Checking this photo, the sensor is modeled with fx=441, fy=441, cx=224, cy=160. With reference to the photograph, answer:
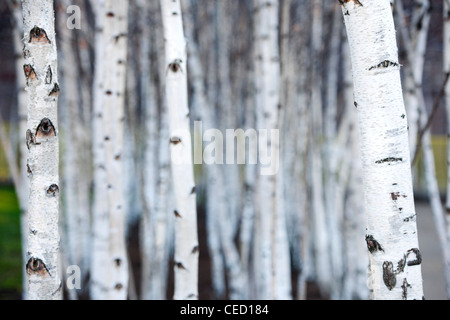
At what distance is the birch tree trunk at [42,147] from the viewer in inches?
64.6

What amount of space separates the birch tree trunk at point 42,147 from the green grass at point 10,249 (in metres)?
3.64

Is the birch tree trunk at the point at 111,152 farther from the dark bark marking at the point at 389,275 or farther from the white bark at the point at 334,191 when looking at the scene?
the white bark at the point at 334,191

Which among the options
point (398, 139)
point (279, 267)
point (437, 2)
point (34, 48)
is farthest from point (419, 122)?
point (437, 2)

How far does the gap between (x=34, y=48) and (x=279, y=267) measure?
250cm

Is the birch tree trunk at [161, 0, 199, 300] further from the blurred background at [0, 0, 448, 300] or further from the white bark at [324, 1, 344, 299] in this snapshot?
the white bark at [324, 1, 344, 299]

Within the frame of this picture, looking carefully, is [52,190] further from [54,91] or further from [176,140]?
[176,140]

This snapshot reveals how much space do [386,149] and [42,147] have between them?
1.24 metres

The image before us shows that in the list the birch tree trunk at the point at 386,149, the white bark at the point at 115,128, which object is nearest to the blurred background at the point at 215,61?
the white bark at the point at 115,128

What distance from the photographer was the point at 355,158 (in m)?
3.74

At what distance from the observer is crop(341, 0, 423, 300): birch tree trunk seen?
143cm

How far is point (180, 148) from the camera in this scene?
2.11 meters

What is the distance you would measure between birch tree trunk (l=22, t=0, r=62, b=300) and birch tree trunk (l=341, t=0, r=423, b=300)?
1092mm

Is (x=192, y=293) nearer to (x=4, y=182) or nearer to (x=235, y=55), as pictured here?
(x=235, y=55)

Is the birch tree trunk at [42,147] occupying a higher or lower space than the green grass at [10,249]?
higher
